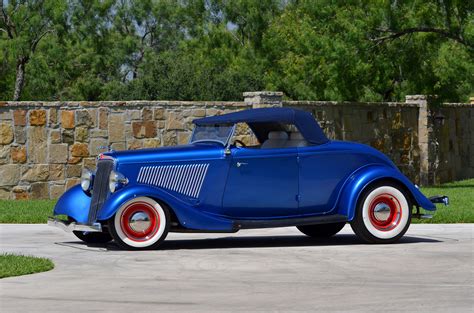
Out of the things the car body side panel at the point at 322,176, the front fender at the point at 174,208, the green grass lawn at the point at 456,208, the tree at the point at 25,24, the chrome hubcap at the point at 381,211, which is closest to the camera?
the front fender at the point at 174,208

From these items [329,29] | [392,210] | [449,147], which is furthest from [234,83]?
[392,210]

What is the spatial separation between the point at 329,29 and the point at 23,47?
20902 mm

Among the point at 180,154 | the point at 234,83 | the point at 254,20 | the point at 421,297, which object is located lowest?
the point at 421,297

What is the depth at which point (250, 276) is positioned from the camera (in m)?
10.1

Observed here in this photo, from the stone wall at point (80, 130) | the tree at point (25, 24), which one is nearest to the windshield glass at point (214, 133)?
the stone wall at point (80, 130)

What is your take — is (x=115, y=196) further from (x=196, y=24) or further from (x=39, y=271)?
(x=196, y=24)

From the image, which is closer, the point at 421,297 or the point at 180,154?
the point at 421,297

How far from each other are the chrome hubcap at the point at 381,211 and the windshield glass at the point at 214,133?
1.97 m

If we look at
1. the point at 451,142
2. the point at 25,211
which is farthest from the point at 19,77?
the point at 25,211

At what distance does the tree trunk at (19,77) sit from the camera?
44391 millimetres

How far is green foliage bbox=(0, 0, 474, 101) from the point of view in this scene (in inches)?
1011

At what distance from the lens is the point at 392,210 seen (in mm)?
13094

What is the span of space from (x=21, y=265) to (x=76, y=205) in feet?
7.81

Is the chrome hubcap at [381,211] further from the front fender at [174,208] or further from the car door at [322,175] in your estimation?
the front fender at [174,208]
